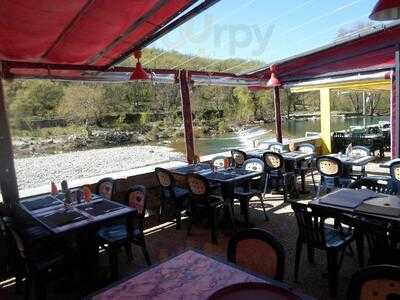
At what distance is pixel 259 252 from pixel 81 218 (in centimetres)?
183

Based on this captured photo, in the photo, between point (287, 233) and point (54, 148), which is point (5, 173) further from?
point (54, 148)

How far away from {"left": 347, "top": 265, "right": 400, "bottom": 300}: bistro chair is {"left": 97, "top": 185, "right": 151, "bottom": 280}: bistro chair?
2227mm

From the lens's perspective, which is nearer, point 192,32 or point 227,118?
point 192,32

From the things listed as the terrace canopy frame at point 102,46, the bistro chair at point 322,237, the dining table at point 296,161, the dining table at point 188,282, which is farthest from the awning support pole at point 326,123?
the dining table at point 188,282

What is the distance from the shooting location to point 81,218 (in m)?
3.12

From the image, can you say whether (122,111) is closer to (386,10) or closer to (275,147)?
(275,147)

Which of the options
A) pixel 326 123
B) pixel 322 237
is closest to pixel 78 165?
pixel 326 123

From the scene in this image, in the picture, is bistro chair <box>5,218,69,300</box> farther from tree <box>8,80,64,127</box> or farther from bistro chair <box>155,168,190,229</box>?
tree <box>8,80,64,127</box>

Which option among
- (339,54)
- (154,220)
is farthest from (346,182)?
(154,220)

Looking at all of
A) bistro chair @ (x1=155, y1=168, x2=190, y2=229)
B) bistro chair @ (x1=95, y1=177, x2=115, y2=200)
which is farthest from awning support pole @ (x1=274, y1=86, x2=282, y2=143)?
A: bistro chair @ (x1=95, y1=177, x2=115, y2=200)

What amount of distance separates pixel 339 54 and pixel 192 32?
2.66 meters

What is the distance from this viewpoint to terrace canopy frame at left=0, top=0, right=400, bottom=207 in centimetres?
256

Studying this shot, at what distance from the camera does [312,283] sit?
3055 mm

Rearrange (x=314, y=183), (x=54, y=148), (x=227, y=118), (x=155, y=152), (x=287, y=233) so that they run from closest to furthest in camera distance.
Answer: (x=287, y=233) → (x=314, y=183) → (x=155, y=152) → (x=54, y=148) → (x=227, y=118)
